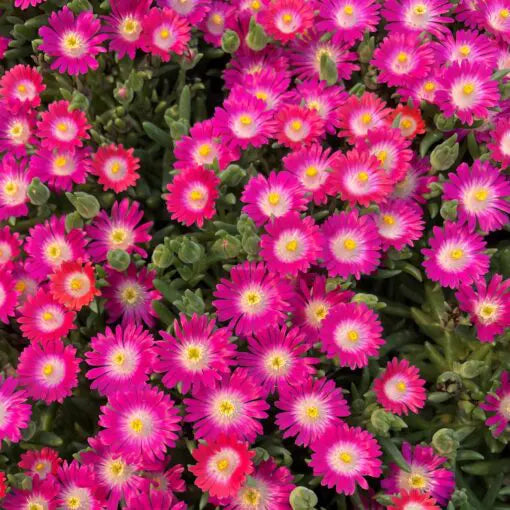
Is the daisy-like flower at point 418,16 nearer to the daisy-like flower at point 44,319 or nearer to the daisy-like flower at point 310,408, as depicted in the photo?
the daisy-like flower at point 310,408

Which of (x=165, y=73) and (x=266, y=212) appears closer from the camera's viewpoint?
(x=266, y=212)

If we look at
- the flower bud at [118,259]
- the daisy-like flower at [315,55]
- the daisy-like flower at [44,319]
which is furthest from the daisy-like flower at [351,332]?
the daisy-like flower at [315,55]

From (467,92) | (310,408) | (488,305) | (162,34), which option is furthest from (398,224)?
(162,34)

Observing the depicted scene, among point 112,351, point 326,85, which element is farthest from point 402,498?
point 326,85

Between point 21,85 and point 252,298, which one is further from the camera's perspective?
point 21,85

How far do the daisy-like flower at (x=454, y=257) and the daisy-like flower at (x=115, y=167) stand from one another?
2.65 feet

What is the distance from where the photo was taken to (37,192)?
1.56 metres

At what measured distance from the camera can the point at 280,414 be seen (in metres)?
1.37

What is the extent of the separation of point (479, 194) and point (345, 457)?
757mm

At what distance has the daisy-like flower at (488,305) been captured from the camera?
1462 mm

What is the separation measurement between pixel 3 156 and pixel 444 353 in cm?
137

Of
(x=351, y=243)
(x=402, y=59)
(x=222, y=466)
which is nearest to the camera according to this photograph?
(x=222, y=466)

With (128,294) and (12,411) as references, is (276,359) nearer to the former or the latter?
(128,294)

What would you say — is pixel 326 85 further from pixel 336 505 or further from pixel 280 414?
pixel 336 505
